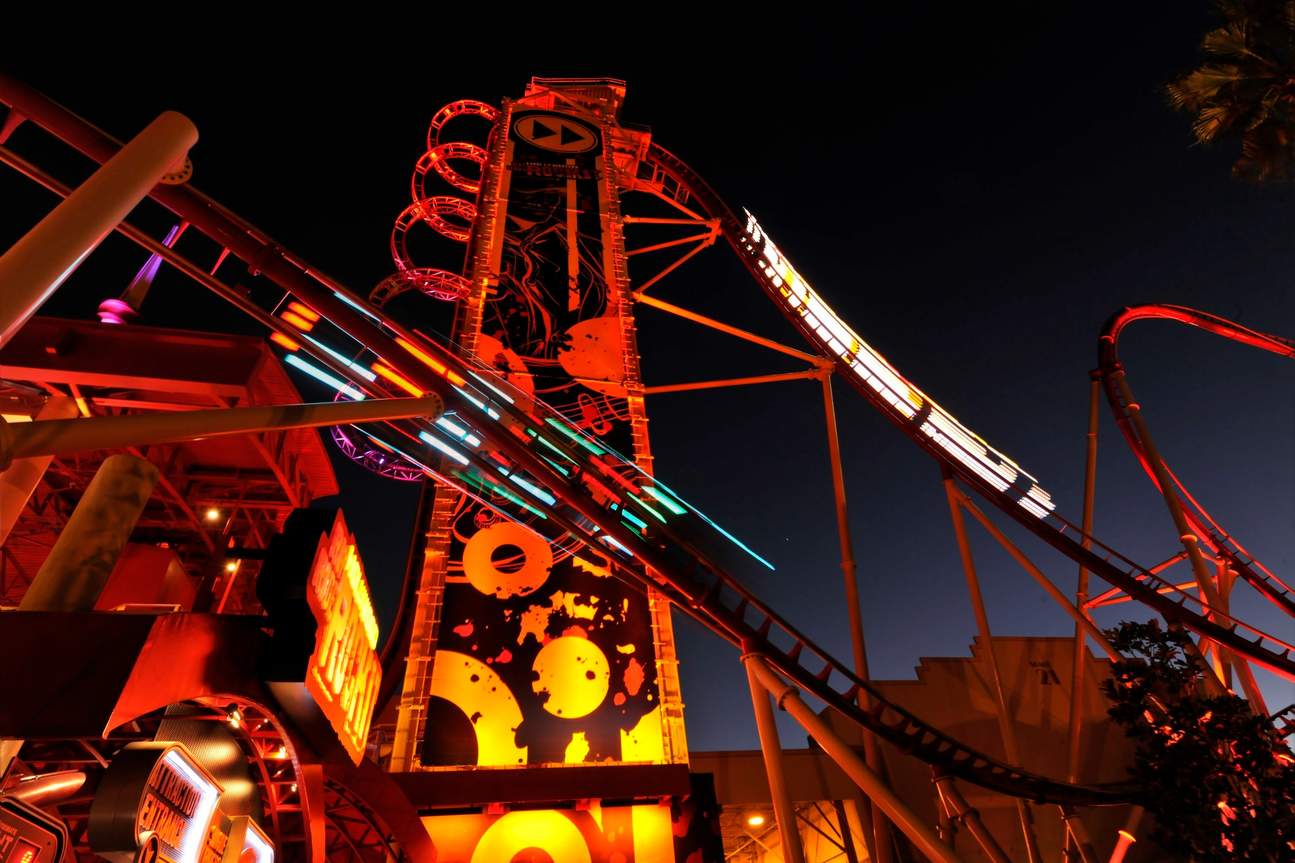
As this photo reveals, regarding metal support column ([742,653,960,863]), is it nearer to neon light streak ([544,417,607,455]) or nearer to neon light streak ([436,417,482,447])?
neon light streak ([544,417,607,455])

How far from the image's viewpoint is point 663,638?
10.0 meters

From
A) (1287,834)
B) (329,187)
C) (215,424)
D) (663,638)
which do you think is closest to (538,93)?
(329,187)

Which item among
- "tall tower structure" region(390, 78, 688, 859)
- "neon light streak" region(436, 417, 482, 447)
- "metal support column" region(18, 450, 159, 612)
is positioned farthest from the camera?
"tall tower structure" region(390, 78, 688, 859)

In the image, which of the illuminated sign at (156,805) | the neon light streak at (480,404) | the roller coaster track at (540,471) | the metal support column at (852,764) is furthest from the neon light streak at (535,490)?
the illuminated sign at (156,805)

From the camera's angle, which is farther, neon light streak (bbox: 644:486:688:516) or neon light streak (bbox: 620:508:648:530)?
neon light streak (bbox: 644:486:688:516)

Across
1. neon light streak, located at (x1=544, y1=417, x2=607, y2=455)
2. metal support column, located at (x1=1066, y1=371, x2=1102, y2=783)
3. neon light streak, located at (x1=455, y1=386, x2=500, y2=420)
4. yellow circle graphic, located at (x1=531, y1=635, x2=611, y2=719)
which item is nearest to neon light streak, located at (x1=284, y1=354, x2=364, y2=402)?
neon light streak, located at (x1=455, y1=386, x2=500, y2=420)

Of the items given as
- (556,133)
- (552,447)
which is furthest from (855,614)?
(556,133)

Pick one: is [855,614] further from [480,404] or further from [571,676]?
[480,404]

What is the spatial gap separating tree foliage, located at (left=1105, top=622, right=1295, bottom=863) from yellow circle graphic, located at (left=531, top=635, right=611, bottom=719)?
5.77m

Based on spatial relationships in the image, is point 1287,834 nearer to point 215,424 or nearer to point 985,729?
point 215,424

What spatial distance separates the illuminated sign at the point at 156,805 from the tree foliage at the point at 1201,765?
8.05 metres

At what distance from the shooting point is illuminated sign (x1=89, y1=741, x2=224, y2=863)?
4.82m

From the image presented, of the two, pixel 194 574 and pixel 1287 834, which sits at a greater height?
pixel 194 574

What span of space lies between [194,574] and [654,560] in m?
12.1
